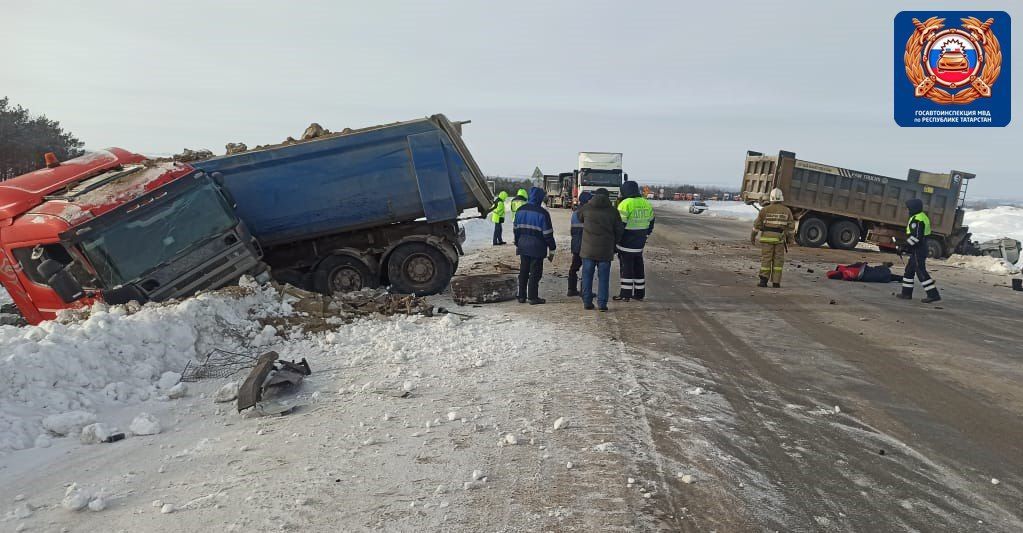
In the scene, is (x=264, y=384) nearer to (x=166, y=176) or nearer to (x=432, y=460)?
(x=432, y=460)

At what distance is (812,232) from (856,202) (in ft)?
5.36

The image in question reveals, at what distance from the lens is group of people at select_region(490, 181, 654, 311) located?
26.9ft

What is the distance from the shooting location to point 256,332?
6277 mm

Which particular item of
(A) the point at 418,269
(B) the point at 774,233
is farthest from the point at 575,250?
(B) the point at 774,233

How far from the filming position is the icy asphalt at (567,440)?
9.91 feet

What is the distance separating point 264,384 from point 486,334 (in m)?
2.64

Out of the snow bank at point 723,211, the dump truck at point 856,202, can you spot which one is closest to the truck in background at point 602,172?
the dump truck at point 856,202

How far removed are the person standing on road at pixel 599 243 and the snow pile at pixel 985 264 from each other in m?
12.2

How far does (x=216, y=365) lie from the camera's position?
17.8 feet

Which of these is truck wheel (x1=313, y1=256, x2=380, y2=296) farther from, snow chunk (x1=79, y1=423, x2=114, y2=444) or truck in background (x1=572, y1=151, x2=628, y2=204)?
truck in background (x1=572, y1=151, x2=628, y2=204)

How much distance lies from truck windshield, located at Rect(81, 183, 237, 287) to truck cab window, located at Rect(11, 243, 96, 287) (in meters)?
0.15

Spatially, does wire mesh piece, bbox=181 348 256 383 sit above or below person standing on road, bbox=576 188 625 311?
below

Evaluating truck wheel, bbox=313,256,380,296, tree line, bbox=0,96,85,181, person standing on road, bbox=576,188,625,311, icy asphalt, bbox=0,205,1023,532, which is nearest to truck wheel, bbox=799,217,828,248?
icy asphalt, bbox=0,205,1023,532

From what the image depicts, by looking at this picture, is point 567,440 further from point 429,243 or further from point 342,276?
point 342,276
